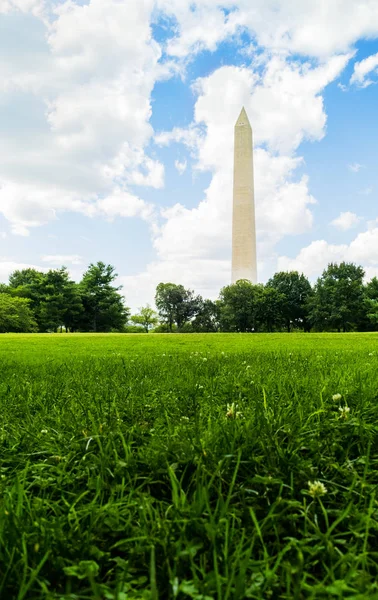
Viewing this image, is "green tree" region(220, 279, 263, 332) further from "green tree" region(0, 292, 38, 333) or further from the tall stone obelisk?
"green tree" region(0, 292, 38, 333)

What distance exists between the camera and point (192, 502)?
51.6 inches

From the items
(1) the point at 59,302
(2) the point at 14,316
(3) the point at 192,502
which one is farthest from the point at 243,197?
(3) the point at 192,502

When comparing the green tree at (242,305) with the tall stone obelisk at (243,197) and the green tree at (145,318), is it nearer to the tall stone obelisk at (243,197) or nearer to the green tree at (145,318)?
the tall stone obelisk at (243,197)

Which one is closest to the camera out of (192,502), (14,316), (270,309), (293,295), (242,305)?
(192,502)

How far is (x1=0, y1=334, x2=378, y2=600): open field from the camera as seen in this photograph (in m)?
1.04

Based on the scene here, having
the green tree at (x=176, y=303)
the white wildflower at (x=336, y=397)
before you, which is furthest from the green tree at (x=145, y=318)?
the white wildflower at (x=336, y=397)

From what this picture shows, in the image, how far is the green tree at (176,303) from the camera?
61.8m

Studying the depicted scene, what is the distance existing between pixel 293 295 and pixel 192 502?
5408 cm

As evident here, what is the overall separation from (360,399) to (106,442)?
56.9 inches

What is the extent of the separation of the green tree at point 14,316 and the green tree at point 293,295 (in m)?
30.7

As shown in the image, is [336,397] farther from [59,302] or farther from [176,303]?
[176,303]

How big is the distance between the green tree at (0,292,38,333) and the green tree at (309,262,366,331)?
108ft

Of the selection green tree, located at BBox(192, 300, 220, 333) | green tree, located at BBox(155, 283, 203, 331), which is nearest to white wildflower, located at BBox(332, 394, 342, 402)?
green tree, located at BBox(192, 300, 220, 333)

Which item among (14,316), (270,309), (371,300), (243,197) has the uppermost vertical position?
(243,197)
